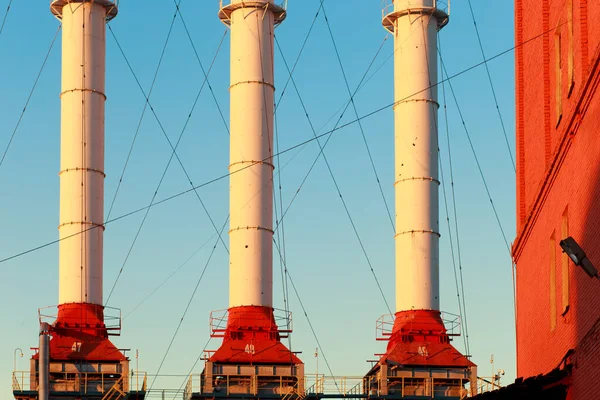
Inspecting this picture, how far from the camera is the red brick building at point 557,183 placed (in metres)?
27.3

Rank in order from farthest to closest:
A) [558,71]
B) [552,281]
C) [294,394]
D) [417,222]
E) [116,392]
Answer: [417,222]
[294,394]
[116,392]
[552,281]
[558,71]

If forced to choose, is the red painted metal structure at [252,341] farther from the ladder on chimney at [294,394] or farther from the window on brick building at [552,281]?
the window on brick building at [552,281]

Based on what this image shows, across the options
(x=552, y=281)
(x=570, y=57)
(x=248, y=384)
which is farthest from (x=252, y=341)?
(x=570, y=57)

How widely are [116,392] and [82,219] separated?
7751mm

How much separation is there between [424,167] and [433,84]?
156 inches

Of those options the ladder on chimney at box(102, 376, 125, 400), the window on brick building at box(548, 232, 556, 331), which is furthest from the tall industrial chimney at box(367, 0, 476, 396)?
the window on brick building at box(548, 232, 556, 331)

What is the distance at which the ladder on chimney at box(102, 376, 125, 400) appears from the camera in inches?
2329

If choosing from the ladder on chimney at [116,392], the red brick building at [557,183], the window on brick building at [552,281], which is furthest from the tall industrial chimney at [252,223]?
the window on brick building at [552,281]

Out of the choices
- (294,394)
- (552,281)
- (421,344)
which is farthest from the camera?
(421,344)

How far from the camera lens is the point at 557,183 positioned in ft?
103

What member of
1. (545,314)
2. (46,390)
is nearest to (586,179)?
(545,314)

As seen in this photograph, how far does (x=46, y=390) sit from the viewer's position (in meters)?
34.4

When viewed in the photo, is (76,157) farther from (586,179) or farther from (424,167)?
(586,179)

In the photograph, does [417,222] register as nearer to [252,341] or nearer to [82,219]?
[252,341]
